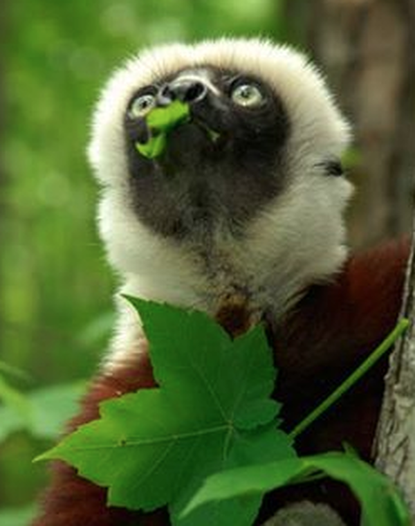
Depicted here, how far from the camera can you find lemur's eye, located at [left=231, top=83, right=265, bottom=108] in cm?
398

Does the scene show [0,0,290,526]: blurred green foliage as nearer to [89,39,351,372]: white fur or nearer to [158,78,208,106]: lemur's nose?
[89,39,351,372]: white fur

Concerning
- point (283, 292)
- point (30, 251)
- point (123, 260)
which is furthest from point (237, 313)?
point (30, 251)

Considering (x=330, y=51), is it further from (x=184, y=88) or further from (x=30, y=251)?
(x=30, y=251)

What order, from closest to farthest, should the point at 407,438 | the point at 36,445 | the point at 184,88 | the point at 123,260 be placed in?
the point at 407,438 → the point at 184,88 → the point at 123,260 → the point at 36,445

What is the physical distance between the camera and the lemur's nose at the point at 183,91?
367cm

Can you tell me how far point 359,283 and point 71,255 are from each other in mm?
7553

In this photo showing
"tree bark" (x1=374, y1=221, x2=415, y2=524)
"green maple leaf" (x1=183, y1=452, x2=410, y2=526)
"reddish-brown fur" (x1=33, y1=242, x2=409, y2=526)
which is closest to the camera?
"green maple leaf" (x1=183, y1=452, x2=410, y2=526)

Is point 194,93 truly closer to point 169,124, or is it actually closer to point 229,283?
point 169,124

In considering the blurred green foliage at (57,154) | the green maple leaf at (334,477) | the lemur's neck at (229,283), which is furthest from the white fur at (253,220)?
the blurred green foliage at (57,154)

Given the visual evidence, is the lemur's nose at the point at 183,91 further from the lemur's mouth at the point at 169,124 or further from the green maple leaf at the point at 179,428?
the green maple leaf at the point at 179,428

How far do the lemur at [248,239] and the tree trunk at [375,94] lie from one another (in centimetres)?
193

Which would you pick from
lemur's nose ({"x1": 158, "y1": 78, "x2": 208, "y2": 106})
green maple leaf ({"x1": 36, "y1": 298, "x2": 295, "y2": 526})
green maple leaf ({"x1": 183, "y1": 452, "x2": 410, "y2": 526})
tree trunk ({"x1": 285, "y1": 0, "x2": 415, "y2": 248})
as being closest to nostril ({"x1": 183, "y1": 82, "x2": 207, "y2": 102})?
lemur's nose ({"x1": 158, "y1": 78, "x2": 208, "y2": 106})

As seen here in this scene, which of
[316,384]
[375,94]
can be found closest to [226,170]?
[316,384]

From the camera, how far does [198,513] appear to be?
2.69 m
